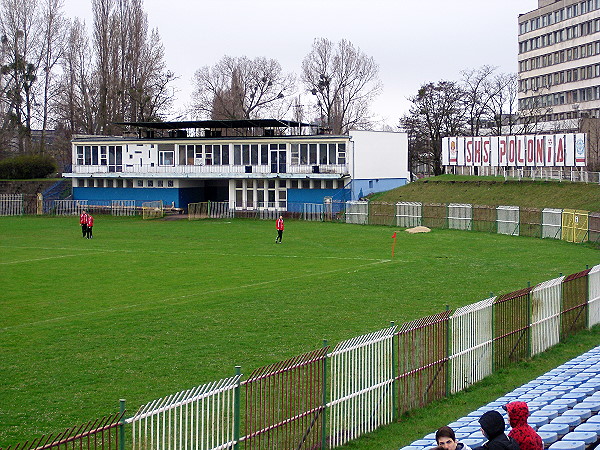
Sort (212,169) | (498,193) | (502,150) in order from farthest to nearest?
(212,169) < (498,193) < (502,150)

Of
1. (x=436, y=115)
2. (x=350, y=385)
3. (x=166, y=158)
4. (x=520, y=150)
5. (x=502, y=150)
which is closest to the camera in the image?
(x=350, y=385)

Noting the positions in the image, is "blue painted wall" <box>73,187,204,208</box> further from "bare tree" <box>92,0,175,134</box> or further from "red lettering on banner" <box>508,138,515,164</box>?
"red lettering on banner" <box>508,138,515,164</box>

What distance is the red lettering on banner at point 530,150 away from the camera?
59.1m

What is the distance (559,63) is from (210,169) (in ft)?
183

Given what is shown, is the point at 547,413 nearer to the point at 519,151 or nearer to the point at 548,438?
the point at 548,438

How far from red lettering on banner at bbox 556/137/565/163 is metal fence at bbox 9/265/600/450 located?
3710cm

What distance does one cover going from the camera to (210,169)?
7050 cm

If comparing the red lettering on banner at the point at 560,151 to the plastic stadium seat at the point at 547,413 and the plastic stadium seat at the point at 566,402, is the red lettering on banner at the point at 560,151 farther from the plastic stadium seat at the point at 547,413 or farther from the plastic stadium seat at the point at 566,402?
the plastic stadium seat at the point at 547,413

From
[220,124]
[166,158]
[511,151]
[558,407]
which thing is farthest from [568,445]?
[166,158]

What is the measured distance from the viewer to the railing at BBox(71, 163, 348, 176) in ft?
221

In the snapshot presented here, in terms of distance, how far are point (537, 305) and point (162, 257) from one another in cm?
2319

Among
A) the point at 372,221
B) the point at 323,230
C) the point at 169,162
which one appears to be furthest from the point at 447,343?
the point at 169,162

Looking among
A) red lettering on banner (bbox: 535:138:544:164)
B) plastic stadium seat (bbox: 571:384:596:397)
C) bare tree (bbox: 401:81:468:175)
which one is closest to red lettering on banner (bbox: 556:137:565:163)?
red lettering on banner (bbox: 535:138:544:164)

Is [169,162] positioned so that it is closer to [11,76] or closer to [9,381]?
[11,76]
